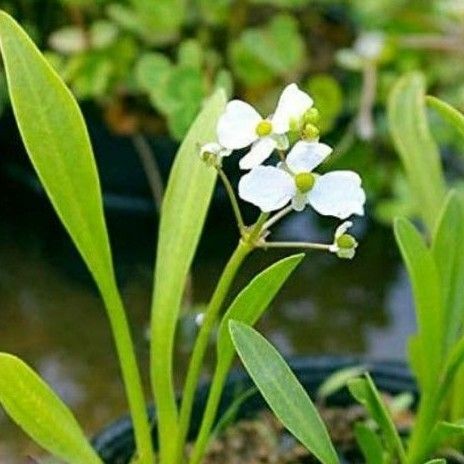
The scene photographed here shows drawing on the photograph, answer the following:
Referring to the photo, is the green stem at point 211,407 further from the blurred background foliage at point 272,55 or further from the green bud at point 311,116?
the blurred background foliage at point 272,55

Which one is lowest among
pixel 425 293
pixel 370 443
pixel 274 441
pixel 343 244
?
pixel 274 441

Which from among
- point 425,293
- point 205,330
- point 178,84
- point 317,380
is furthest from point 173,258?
point 178,84

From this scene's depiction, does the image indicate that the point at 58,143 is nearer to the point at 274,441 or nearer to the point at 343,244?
the point at 343,244

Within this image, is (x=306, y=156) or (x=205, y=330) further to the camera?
(x=205, y=330)


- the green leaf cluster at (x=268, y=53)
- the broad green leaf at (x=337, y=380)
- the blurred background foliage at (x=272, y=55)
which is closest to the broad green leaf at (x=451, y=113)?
the broad green leaf at (x=337, y=380)

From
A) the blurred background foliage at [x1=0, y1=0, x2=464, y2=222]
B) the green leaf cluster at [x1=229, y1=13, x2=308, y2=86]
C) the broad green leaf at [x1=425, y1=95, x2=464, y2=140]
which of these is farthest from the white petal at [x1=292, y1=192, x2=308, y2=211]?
the green leaf cluster at [x1=229, y1=13, x2=308, y2=86]

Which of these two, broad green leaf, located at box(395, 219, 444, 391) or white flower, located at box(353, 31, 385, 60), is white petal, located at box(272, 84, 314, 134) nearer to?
broad green leaf, located at box(395, 219, 444, 391)

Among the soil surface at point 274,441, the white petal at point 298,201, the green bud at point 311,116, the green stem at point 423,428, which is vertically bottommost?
the soil surface at point 274,441

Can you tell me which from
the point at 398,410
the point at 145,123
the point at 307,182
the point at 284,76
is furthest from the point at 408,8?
the point at 307,182
